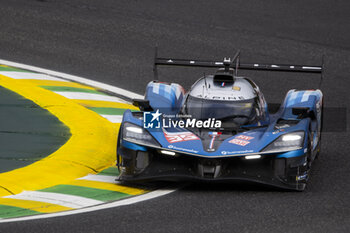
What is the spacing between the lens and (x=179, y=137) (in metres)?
9.77

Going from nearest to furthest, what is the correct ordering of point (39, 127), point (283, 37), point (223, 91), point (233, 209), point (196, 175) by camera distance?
point (233, 209)
point (196, 175)
point (223, 91)
point (39, 127)
point (283, 37)

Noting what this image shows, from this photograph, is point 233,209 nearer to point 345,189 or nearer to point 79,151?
point 345,189

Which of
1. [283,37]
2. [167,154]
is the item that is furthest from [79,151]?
[283,37]

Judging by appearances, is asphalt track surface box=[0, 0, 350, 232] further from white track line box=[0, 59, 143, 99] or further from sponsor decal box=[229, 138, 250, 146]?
sponsor decal box=[229, 138, 250, 146]

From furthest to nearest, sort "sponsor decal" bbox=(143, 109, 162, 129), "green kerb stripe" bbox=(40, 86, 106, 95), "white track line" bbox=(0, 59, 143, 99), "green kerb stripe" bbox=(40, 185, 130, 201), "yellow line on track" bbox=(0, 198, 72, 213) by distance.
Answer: "white track line" bbox=(0, 59, 143, 99) → "green kerb stripe" bbox=(40, 86, 106, 95) → "sponsor decal" bbox=(143, 109, 162, 129) → "green kerb stripe" bbox=(40, 185, 130, 201) → "yellow line on track" bbox=(0, 198, 72, 213)

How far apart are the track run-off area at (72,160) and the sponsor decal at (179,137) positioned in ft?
1.91

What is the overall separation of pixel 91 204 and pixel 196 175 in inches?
47.8

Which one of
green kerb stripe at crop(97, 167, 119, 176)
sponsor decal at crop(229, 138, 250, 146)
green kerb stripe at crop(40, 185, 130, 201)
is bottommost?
green kerb stripe at crop(97, 167, 119, 176)

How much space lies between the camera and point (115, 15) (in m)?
19.0

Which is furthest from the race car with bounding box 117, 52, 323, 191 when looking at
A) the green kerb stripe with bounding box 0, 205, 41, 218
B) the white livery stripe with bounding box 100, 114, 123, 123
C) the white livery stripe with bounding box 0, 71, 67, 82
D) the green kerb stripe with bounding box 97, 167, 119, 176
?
the white livery stripe with bounding box 0, 71, 67, 82

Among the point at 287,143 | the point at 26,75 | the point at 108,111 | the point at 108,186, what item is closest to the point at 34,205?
the point at 108,186

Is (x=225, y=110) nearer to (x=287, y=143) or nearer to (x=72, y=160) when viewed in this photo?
(x=287, y=143)

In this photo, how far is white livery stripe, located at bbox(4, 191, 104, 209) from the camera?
30.0ft

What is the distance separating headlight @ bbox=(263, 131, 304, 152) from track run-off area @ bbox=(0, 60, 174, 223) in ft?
4.20
